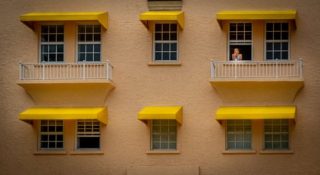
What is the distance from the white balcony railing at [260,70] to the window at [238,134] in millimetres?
1983

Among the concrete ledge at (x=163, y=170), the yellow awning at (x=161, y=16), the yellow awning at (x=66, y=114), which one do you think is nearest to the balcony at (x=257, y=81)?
the yellow awning at (x=161, y=16)

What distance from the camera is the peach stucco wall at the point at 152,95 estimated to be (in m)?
32.1

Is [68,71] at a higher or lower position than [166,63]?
lower

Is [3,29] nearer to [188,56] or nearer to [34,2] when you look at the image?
[34,2]

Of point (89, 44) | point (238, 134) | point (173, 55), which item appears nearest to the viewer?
point (238, 134)

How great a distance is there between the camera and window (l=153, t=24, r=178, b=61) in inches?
1304

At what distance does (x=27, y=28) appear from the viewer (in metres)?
33.8

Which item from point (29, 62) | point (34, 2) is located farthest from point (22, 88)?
point (34, 2)

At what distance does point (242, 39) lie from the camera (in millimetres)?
32812

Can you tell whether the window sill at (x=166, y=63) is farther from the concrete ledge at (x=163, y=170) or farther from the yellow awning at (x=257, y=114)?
the concrete ledge at (x=163, y=170)

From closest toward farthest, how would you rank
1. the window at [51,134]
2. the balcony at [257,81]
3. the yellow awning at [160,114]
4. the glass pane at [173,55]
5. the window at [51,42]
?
1. the yellow awning at [160,114]
2. the balcony at [257,81]
3. the glass pane at [173,55]
4. the window at [51,134]
5. the window at [51,42]

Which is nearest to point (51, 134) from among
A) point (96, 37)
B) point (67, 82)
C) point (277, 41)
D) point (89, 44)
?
point (67, 82)

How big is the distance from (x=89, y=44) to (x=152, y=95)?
3.48 metres

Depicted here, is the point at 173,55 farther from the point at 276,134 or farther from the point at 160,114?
the point at 276,134
